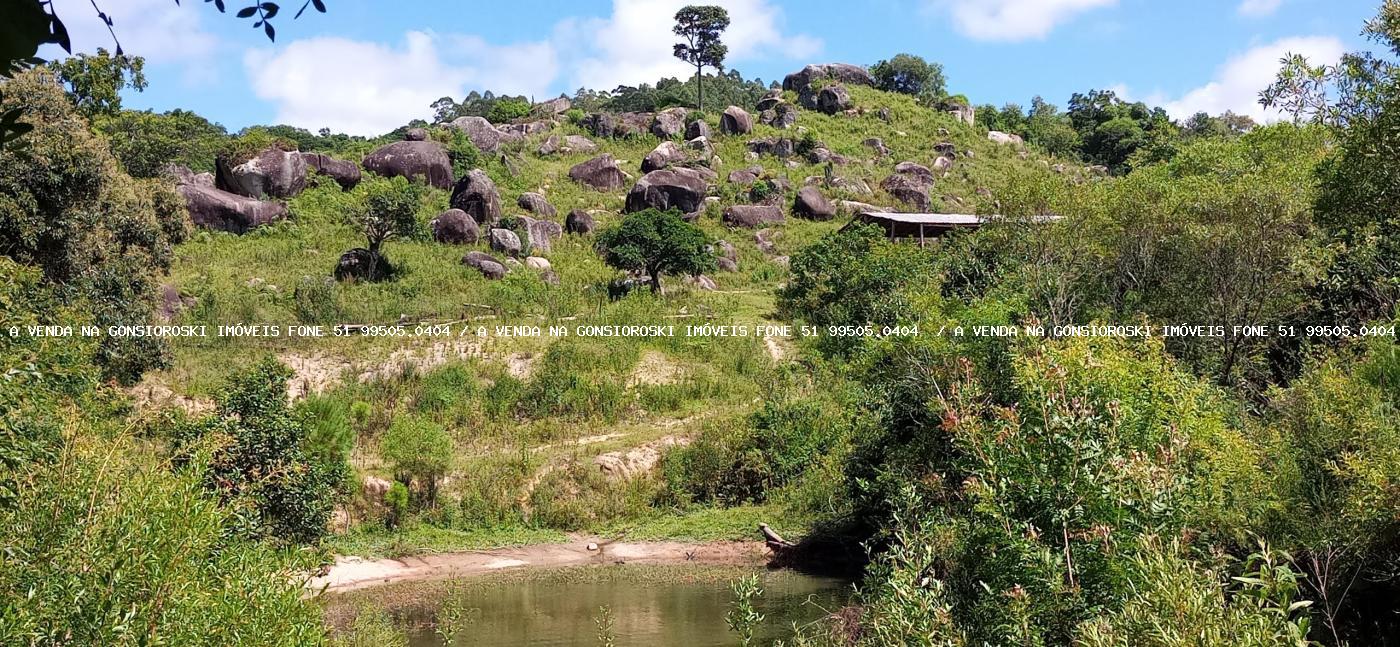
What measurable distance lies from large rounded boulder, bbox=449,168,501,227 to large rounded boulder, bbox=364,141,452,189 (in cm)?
387

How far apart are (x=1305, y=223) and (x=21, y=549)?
16.4 m

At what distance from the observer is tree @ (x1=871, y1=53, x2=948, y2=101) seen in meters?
64.3

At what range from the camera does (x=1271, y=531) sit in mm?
6902

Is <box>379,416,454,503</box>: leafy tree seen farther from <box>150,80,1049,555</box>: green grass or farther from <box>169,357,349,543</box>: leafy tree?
<box>169,357,349,543</box>: leafy tree

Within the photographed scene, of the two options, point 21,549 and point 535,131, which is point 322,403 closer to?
point 21,549

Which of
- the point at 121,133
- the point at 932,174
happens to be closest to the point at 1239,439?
the point at 121,133

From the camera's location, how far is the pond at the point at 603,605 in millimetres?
12367

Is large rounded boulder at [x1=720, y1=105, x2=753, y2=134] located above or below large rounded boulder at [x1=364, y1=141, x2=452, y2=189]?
above

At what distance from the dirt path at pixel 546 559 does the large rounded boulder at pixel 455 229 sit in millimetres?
15848

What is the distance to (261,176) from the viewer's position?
112ft

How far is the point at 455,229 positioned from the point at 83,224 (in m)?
13.8

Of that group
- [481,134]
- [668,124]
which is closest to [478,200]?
[481,134]

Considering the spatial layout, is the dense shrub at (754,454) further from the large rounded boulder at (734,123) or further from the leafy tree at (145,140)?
the large rounded boulder at (734,123)

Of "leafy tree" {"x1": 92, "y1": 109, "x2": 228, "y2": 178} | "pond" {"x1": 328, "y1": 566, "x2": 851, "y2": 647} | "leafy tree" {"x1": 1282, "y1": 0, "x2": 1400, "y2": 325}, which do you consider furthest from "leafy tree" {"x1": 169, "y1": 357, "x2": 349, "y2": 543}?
"leafy tree" {"x1": 92, "y1": 109, "x2": 228, "y2": 178}
